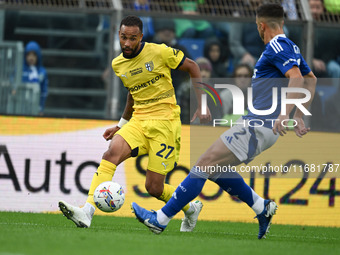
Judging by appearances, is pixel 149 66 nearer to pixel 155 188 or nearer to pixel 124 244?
pixel 155 188

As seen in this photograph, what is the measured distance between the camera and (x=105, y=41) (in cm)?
1218

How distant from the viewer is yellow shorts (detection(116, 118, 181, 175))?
7.42 m

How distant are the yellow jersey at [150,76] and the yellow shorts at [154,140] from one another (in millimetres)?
98

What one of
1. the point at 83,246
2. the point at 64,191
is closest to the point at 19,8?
the point at 64,191

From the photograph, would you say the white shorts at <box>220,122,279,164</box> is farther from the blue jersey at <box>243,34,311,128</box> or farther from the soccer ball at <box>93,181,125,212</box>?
the soccer ball at <box>93,181,125,212</box>

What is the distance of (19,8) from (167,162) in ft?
14.2

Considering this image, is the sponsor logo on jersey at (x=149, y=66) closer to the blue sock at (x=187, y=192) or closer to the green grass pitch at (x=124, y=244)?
the blue sock at (x=187, y=192)

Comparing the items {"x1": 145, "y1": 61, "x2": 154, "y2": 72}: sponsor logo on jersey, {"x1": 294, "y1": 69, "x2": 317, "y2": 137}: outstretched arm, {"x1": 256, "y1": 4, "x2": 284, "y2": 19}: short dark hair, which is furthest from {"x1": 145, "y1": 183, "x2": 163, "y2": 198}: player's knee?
{"x1": 256, "y1": 4, "x2": 284, "y2": 19}: short dark hair

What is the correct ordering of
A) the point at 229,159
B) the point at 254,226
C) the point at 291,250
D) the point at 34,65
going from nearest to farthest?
the point at 291,250
the point at 229,159
the point at 254,226
the point at 34,65

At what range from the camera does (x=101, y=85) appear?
12.7 m

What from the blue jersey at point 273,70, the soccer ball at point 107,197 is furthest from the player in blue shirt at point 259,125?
the soccer ball at point 107,197

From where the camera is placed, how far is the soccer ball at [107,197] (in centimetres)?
690

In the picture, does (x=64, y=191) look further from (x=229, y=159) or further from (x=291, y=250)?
(x=291, y=250)

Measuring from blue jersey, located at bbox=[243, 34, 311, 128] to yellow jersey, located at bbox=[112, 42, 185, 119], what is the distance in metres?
1.08
